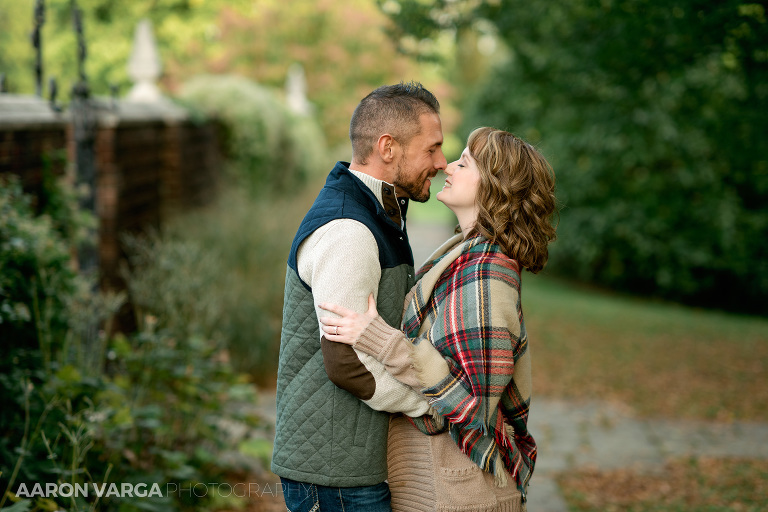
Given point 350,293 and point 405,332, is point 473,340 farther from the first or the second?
point 350,293

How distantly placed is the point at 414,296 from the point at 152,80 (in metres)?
7.31

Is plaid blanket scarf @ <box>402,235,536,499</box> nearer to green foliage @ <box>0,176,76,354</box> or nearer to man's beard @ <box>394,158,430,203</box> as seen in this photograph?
man's beard @ <box>394,158,430,203</box>

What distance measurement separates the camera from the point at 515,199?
7.63 feet

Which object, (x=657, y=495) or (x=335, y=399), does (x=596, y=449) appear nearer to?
(x=657, y=495)

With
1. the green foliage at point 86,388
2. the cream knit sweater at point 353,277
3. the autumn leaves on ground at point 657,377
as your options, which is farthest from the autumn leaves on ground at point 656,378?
the cream knit sweater at point 353,277

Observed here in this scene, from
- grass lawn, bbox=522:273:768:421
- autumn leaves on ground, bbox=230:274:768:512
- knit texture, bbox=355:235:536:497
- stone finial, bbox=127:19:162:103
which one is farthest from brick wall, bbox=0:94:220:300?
grass lawn, bbox=522:273:768:421

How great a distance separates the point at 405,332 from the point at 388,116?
701 millimetres

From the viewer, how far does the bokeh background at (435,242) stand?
144 inches

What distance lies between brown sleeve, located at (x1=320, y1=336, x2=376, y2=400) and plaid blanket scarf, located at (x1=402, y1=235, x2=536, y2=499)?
18 centimetres

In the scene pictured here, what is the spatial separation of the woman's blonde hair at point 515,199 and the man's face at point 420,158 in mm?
150

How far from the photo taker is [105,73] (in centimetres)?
2058

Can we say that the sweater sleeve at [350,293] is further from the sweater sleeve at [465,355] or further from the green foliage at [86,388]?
the green foliage at [86,388]

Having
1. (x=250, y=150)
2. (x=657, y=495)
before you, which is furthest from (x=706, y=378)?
(x=250, y=150)

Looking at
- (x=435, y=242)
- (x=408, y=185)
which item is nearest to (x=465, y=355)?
(x=408, y=185)
